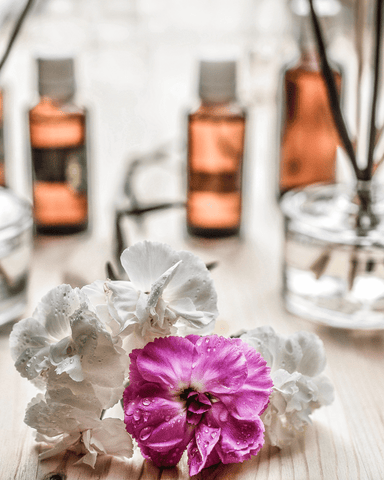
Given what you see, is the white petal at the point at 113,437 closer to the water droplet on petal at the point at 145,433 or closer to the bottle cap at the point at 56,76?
the water droplet on petal at the point at 145,433

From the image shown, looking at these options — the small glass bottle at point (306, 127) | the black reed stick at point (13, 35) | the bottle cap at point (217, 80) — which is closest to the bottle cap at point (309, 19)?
the small glass bottle at point (306, 127)

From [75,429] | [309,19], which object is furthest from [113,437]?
[309,19]

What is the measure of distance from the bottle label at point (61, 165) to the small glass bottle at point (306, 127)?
0.25 m

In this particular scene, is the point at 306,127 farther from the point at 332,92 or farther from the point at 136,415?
the point at 136,415

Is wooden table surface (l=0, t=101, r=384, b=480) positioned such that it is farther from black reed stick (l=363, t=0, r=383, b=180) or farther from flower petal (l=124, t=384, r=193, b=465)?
black reed stick (l=363, t=0, r=383, b=180)

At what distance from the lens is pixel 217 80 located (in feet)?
2.13

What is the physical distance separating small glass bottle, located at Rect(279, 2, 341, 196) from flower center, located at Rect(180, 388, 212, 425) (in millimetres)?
479

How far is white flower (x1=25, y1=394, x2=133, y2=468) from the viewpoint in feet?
1.07

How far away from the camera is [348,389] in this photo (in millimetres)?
440

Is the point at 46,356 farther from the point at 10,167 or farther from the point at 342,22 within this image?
the point at 342,22

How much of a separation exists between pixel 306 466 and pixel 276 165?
496mm

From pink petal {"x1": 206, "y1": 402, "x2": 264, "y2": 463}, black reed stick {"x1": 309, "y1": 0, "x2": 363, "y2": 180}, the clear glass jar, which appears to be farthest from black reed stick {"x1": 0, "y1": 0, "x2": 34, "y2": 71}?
pink petal {"x1": 206, "y1": 402, "x2": 264, "y2": 463}

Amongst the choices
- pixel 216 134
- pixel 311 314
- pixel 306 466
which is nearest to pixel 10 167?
pixel 216 134

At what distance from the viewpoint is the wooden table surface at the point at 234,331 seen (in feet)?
1.14
